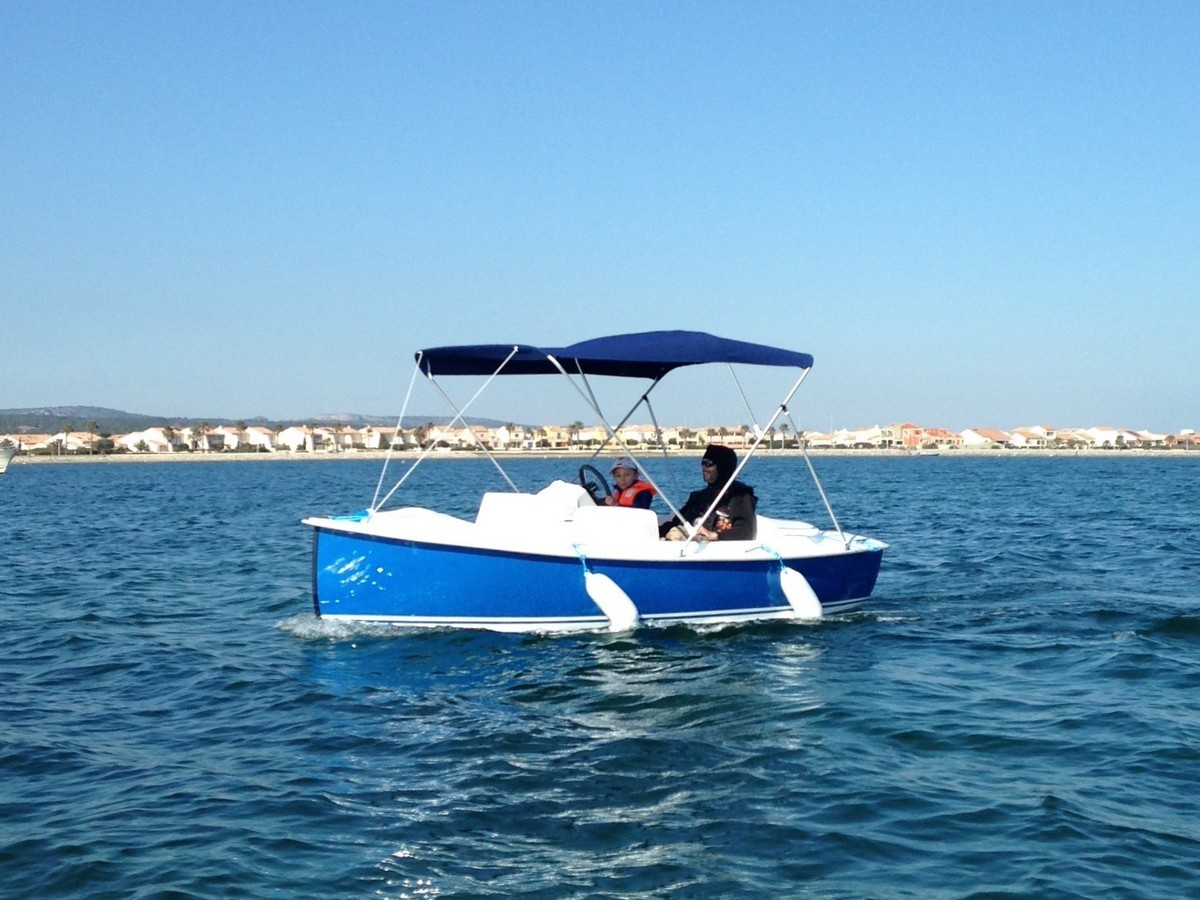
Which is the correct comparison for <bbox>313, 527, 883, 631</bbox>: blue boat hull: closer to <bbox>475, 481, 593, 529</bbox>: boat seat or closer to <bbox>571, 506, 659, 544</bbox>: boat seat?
<bbox>571, 506, 659, 544</bbox>: boat seat

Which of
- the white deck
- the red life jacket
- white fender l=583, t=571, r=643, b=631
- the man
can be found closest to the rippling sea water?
white fender l=583, t=571, r=643, b=631

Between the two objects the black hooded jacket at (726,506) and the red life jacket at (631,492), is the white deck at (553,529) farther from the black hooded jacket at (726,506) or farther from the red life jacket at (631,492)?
the red life jacket at (631,492)

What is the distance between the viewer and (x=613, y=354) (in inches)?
479

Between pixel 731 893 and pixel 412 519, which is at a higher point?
pixel 412 519

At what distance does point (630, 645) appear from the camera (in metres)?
11.4

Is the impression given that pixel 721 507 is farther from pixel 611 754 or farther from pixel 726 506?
pixel 611 754

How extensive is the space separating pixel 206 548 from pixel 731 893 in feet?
66.6

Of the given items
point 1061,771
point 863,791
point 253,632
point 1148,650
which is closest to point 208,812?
point 863,791

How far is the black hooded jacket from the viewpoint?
1278cm

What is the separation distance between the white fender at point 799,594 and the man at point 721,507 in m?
0.73

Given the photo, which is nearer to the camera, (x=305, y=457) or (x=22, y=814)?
(x=22, y=814)

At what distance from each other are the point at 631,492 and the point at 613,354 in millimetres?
1585

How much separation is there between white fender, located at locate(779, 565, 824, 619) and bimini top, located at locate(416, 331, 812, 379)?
228cm

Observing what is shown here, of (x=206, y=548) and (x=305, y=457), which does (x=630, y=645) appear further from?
(x=305, y=457)
